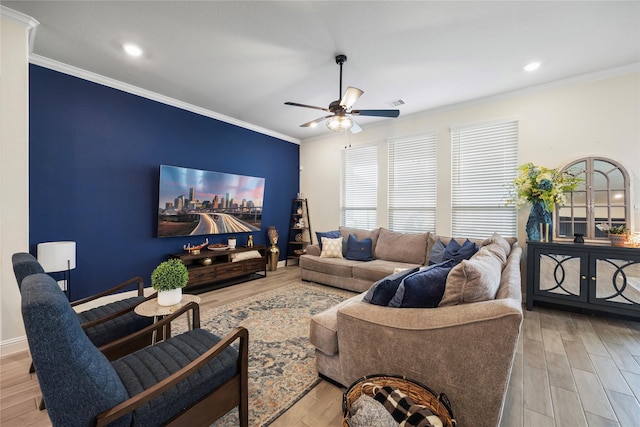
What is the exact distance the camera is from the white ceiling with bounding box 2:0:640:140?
2.21 metres

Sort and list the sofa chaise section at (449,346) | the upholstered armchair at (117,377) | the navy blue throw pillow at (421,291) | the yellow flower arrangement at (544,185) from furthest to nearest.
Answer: the yellow flower arrangement at (544,185)
the navy blue throw pillow at (421,291)
the sofa chaise section at (449,346)
the upholstered armchair at (117,377)

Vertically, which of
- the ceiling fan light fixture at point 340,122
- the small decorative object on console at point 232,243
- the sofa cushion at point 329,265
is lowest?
the sofa cushion at point 329,265

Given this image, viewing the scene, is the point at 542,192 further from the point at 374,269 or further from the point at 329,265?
the point at 329,265

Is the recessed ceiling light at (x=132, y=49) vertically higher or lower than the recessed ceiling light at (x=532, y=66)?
lower

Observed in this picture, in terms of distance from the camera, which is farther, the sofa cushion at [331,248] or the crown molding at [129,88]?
the sofa cushion at [331,248]

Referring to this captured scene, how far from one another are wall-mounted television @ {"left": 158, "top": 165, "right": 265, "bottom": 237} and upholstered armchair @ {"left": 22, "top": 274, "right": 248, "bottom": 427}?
9.14ft

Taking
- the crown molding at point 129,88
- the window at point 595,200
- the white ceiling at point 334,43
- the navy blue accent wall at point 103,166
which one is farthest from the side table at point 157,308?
the window at point 595,200

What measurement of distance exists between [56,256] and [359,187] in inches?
180

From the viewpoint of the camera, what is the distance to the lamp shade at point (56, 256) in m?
2.62

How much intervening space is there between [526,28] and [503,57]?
1.56ft

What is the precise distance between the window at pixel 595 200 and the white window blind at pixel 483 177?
591 mm

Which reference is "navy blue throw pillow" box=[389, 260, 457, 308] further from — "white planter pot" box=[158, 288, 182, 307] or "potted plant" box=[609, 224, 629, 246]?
"potted plant" box=[609, 224, 629, 246]

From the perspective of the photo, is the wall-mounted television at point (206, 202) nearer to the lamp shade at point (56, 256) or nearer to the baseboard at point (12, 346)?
the lamp shade at point (56, 256)

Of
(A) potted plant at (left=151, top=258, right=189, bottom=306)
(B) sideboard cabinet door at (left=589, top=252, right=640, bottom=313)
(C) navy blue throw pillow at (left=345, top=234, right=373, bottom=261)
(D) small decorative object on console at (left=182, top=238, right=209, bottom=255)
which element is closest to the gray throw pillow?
(C) navy blue throw pillow at (left=345, top=234, right=373, bottom=261)
